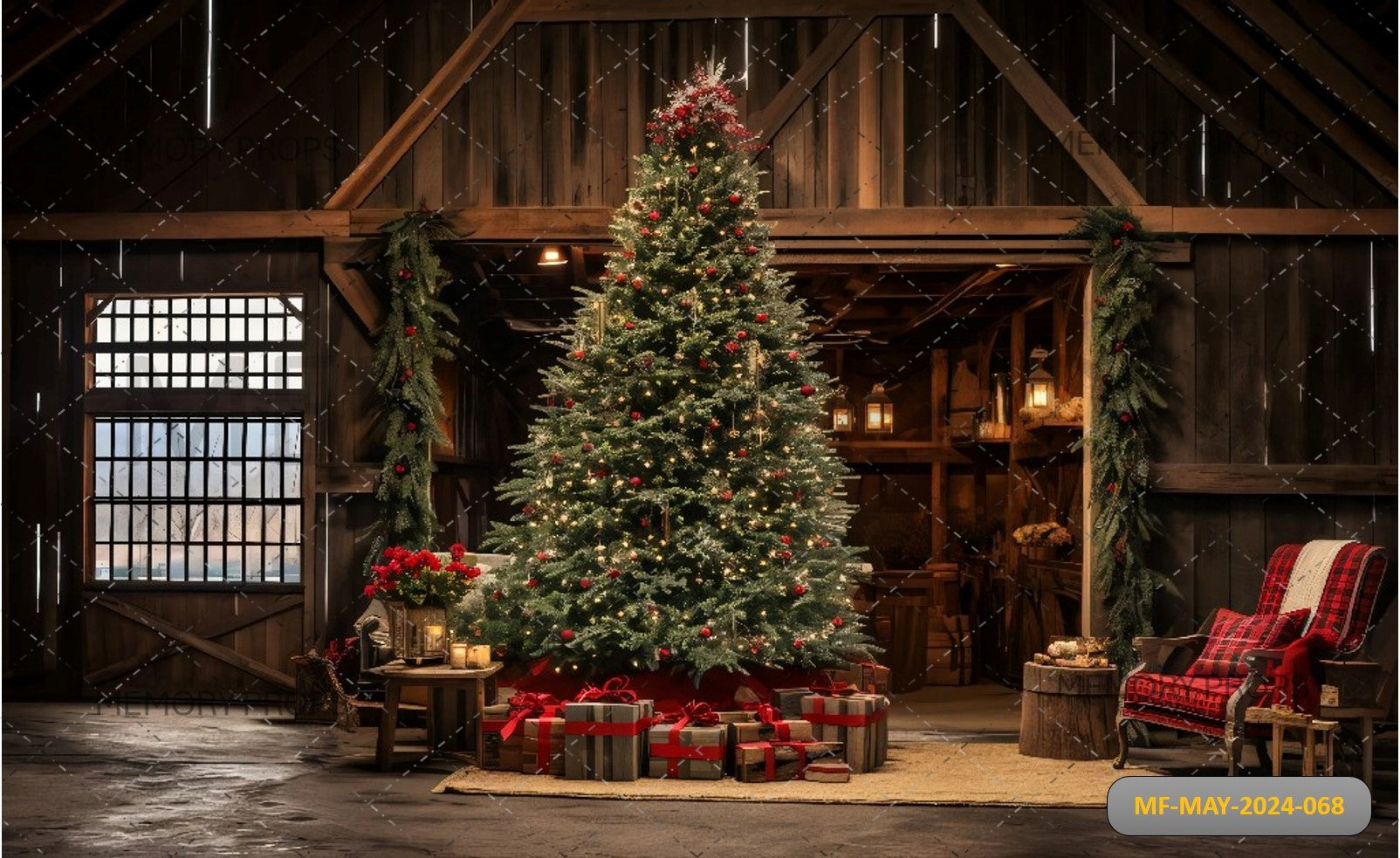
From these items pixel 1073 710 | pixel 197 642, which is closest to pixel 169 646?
pixel 197 642

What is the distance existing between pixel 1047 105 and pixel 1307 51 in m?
1.59

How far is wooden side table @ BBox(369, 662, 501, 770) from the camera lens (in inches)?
317

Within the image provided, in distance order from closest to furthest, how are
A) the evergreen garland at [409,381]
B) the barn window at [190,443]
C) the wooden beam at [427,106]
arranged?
the evergreen garland at [409,381], the wooden beam at [427,106], the barn window at [190,443]

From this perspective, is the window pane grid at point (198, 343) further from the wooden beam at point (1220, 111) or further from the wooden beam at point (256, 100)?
the wooden beam at point (1220, 111)

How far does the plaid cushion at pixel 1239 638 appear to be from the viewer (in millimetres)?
8250

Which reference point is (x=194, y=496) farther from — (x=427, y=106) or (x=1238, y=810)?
(x=1238, y=810)

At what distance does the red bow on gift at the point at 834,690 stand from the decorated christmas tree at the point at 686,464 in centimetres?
17

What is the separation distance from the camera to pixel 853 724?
8219 millimetres

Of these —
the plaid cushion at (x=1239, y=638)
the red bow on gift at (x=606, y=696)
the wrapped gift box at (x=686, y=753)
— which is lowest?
the wrapped gift box at (x=686, y=753)

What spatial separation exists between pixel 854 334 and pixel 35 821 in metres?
9.64

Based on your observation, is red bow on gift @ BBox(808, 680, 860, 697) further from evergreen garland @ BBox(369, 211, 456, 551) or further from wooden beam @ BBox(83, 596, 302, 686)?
wooden beam @ BBox(83, 596, 302, 686)

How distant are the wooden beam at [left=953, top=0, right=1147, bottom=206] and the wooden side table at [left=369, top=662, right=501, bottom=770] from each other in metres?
4.88

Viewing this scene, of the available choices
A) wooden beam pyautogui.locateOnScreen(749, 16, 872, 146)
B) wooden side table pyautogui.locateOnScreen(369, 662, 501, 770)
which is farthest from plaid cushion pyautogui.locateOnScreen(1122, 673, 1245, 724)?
wooden beam pyautogui.locateOnScreen(749, 16, 872, 146)

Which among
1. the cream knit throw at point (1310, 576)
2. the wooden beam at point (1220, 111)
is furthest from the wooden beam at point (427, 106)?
the cream knit throw at point (1310, 576)
